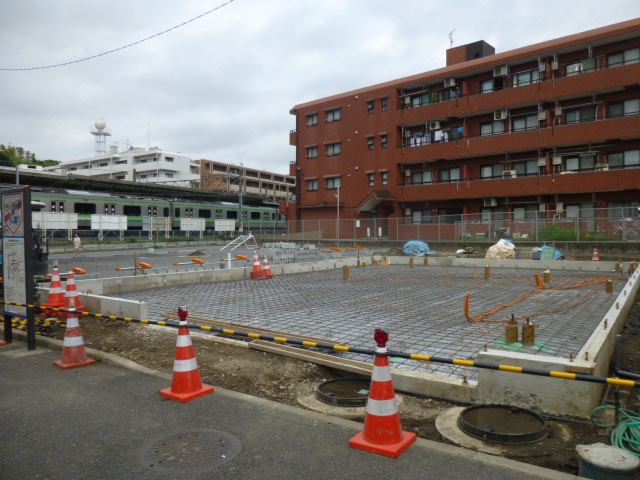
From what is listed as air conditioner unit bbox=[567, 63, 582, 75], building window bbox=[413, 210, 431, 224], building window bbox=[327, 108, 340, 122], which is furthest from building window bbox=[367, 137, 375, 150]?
air conditioner unit bbox=[567, 63, 582, 75]

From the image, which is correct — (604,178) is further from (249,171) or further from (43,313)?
(249,171)

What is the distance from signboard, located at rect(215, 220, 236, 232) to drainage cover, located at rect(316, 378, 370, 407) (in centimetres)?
4269

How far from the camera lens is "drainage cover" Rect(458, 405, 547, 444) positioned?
392 centimetres

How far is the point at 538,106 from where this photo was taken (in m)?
32.2

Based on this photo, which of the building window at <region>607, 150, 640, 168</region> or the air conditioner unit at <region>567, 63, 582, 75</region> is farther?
the air conditioner unit at <region>567, 63, 582, 75</region>

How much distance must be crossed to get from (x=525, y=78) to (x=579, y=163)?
7556 millimetres

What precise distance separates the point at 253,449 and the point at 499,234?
93.5 ft

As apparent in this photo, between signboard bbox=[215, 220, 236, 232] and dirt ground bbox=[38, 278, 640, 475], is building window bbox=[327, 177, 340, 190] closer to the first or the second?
signboard bbox=[215, 220, 236, 232]

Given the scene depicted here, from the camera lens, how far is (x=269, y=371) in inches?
232

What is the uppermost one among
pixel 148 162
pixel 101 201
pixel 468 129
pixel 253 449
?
pixel 148 162

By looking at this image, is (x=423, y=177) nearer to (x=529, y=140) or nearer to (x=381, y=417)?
(x=529, y=140)

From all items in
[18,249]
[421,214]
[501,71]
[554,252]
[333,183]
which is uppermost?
[501,71]

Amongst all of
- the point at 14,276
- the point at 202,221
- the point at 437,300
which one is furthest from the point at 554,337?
the point at 202,221

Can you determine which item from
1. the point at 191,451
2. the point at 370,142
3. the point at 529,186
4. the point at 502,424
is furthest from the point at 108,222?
the point at 502,424
